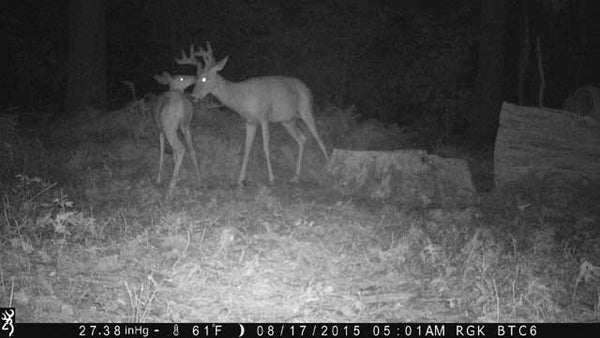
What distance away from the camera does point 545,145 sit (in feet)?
32.9

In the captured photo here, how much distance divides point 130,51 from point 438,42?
11.8 meters

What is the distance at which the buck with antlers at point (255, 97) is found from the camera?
10.3 m

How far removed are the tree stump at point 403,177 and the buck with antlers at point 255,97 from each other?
1.27 m

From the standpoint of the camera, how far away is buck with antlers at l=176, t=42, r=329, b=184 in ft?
33.7

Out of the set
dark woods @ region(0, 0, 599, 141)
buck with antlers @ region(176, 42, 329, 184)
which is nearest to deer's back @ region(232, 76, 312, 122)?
buck with antlers @ region(176, 42, 329, 184)

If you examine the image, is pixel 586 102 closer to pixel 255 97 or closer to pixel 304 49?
pixel 255 97

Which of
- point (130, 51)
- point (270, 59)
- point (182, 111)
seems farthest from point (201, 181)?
point (130, 51)

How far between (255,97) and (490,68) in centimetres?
831

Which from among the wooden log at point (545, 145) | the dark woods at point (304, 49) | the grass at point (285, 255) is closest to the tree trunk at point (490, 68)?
the dark woods at point (304, 49)

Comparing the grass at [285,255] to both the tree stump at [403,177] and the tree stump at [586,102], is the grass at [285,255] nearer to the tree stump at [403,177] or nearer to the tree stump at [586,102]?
the tree stump at [403,177]

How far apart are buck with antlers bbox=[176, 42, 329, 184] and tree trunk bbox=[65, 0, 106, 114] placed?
5.05 m

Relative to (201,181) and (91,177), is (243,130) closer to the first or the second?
(201,181)

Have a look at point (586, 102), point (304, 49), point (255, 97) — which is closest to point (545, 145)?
point (586, 102)

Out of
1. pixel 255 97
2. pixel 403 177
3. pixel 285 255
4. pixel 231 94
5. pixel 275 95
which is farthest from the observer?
pixel 275 95
